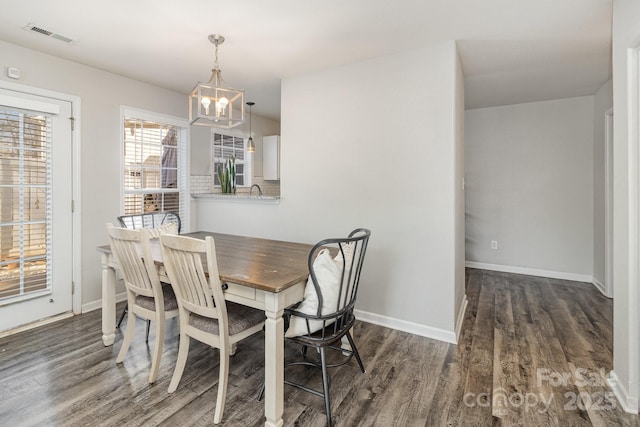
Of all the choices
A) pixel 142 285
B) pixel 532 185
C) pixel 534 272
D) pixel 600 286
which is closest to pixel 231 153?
pixel 142 285

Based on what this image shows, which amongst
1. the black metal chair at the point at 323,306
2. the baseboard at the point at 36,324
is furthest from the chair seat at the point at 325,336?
the baseboard at the point at 36,324

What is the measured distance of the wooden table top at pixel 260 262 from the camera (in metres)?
1.66

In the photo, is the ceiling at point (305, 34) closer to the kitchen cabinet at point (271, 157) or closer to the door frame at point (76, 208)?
the door frame at point (76, 208)

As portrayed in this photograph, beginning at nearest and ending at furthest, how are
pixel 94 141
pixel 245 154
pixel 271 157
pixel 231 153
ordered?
pixel 94 141
pixel 231 153
pixel 245 154
pixel 271 157

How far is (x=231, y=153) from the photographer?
202 inches

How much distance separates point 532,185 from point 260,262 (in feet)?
14.4

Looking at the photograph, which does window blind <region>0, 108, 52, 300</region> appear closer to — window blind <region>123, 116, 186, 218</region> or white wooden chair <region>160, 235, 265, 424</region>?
window blind <region>123, 116, 186, 218</region>

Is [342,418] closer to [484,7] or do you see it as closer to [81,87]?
[484,7]

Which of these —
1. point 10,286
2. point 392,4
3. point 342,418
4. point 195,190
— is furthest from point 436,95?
point 10,286

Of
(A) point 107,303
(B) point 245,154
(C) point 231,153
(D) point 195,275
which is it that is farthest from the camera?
(B) point 245,154

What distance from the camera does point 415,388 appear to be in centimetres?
201

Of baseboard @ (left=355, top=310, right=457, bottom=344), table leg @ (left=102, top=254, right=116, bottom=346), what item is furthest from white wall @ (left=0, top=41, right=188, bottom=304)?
baseboard @ (left=355, top=310, right=457, bottom=344)

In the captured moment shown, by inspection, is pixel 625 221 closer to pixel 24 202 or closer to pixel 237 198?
pixel 237 198

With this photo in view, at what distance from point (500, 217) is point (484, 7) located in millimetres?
3489
